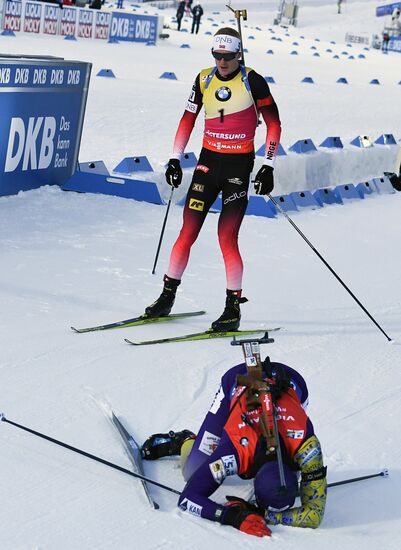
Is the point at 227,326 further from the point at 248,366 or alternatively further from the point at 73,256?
the point at 248,366

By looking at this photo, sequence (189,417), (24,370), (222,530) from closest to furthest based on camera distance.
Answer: (222,530)
(189,417)
(24,370)

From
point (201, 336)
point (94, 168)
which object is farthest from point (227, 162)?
point (94, 168)

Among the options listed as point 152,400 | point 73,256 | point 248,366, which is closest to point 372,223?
point 73,256

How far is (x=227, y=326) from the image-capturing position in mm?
7043

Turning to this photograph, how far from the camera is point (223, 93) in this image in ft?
23.1

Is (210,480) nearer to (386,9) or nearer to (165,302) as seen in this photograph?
(165,302)

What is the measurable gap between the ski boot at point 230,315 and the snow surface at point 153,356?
177 mm

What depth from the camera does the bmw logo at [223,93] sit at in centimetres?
703

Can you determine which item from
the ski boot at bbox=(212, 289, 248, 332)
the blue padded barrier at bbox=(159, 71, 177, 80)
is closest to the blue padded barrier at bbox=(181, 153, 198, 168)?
the ski boot at bbox=(212, 289, 248, 332)

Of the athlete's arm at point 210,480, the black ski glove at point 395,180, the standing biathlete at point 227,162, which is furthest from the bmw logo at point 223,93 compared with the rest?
the athlete's arm at point 210,480

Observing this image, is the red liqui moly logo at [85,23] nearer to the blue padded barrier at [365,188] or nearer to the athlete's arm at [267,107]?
the blue padded barrier at [365,188]

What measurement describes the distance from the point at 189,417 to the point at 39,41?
20145 millimetres

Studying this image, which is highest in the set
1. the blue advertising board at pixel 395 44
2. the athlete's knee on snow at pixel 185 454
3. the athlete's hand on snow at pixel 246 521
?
the athlete's hand on snow at pixel 246 521

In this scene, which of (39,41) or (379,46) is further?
(379,46)
